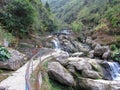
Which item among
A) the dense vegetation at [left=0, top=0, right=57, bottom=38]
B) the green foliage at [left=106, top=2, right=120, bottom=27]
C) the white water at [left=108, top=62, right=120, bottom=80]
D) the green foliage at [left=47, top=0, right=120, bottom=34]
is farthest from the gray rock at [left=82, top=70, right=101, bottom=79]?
the green foliage at [left=106, top=2, right=120, bottom=27]

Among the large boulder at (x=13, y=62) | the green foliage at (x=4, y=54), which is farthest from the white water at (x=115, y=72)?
the green foliage at (x=4, y=54)

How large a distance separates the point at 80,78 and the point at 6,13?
41.7 feet

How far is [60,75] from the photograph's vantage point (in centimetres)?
1828

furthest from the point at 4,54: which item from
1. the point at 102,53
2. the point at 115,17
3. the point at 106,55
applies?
the point at 115,17

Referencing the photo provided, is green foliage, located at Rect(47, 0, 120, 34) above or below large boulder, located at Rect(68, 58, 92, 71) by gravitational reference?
above

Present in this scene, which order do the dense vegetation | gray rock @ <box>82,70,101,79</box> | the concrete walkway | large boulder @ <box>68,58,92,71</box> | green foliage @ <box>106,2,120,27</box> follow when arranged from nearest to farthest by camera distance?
the concrete walkway, gray rock @ <box>82,70,101,79</box>, large boulder @ <box>68,58,92,71</box>, the dense vegetation, green foliage @ <box>106,2,120,27</box>

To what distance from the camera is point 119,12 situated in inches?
2240

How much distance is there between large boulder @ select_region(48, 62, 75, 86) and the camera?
719 inches

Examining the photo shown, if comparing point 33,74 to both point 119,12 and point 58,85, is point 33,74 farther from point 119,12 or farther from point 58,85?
point 119,12

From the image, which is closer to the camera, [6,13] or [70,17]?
[6,13]

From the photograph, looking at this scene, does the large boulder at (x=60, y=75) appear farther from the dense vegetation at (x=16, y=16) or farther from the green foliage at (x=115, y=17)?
the green foliage at (x=115, y=17)

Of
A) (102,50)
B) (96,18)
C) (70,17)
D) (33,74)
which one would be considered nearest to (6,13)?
(33,74)

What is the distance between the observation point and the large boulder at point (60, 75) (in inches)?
719

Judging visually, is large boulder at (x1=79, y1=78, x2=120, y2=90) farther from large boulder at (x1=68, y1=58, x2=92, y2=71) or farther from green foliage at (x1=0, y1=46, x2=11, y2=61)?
green foliage at (x1=0, y1=46, x2=11, y2=61)
